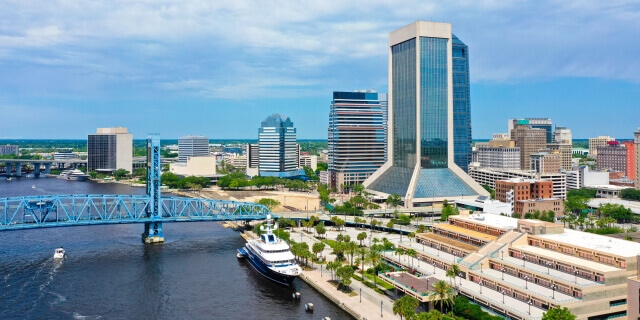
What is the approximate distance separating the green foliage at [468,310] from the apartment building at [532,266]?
1863 mm

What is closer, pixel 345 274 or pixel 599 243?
pixel 599 243

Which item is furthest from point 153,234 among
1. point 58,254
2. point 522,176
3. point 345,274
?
point 522,176

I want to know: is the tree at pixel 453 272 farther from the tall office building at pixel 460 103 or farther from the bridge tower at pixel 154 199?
the tall office building at pixel 460 103

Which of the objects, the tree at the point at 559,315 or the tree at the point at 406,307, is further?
the tree at the point at 406,307

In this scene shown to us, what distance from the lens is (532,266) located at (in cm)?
6269

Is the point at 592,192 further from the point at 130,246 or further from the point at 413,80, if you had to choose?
the point at 130,246

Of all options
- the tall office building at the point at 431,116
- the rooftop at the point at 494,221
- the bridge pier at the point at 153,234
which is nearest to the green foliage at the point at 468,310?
the rooftop at the point at 494,221

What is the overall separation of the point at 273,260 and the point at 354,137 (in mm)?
118296

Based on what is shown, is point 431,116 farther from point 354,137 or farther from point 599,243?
point 599,243

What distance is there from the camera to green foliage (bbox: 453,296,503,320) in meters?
54.2

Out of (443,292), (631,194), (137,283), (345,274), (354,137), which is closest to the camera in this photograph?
(443,292)

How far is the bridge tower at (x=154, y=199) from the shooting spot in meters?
105

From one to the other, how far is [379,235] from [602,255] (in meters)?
53.5

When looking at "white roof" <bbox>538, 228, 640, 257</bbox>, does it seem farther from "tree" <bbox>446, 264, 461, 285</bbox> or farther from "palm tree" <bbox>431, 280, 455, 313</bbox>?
"palm tree" <bbox>431, 280, 455, 313</bbox>
